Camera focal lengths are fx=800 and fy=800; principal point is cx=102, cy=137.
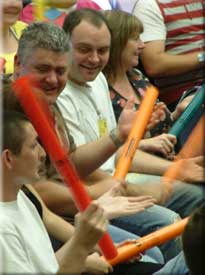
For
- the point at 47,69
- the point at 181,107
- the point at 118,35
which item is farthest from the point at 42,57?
the point at 181,107

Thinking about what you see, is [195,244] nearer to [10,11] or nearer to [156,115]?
[156,115]

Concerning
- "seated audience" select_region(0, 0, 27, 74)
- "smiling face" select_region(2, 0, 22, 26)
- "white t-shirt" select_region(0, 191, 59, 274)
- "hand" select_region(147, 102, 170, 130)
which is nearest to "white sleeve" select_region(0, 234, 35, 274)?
"white t-shirt" select_region(0, 191, 59, 274)

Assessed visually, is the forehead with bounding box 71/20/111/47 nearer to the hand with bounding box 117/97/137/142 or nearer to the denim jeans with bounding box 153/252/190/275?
the hand with bounding box 117/97/137/142

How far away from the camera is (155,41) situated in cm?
271

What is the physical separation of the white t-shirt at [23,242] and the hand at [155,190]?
0.56 m

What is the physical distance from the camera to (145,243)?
5.47 ft

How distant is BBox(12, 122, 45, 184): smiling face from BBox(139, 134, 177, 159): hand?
757 mm

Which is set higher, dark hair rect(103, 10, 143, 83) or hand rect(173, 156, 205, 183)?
dark hair rect(103, 10, 143, 83)

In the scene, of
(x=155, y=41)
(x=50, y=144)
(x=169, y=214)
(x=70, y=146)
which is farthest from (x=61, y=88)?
(x=155, y=41)

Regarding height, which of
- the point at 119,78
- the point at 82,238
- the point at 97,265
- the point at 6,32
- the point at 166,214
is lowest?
the point at 166,214

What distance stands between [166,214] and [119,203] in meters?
0.37

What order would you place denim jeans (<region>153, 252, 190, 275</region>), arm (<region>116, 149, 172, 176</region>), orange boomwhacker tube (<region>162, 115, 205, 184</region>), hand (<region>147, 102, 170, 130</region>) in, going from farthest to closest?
arm (<region>116, 149, 172, 176</region>), orange boomwhacker tube (<region>162, 115, 205, 184</region>), hand (<region>147, 102, 170, 130</region>), denim jeans (<region>153, 252, 190, 275</region>)

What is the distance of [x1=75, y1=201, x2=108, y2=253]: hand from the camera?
1267 mm

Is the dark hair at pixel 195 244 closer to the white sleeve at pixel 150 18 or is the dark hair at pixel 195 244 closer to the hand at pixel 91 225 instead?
the hand at pixel 91 225
